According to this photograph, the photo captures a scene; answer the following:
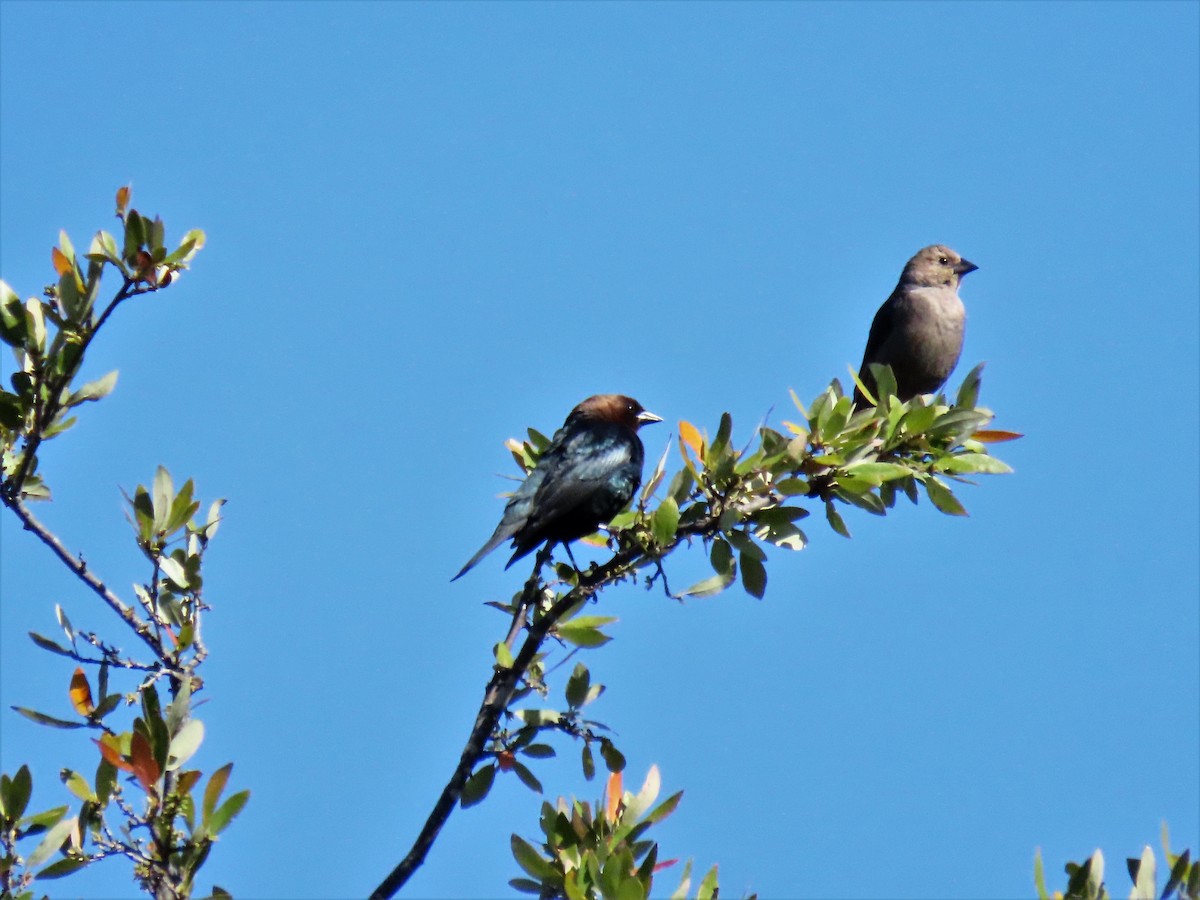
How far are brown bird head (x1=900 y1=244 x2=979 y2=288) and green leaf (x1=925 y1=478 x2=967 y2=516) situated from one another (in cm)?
417

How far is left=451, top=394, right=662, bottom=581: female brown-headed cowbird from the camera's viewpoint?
5.17m

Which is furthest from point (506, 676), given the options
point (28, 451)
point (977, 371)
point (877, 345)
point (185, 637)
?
point (877, 345)

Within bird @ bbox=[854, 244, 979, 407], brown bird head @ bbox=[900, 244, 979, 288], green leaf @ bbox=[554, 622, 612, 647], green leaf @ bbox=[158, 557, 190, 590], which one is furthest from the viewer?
brown bird head @ bbox=[900, 244, 979, 288]


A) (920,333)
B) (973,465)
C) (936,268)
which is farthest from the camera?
(936,268)

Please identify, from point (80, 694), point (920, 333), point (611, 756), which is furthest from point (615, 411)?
point (80, 694)

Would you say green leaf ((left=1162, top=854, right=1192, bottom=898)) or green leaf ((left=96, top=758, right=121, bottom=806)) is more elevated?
green leaf ((left=96, top=758, right=121, bottom=806))

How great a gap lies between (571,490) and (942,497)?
1602mm

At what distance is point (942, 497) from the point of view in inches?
159

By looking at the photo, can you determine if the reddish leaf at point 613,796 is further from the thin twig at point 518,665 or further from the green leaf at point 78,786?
the green leaf at point 78,786

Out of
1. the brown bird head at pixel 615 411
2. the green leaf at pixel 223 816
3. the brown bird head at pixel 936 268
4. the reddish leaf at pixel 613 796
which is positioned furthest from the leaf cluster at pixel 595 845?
the brown bird head at pixel 936 268

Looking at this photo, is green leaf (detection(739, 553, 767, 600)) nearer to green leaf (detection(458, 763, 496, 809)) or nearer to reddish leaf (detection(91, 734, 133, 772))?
green leaf (detection(458, 763, 496, 809))

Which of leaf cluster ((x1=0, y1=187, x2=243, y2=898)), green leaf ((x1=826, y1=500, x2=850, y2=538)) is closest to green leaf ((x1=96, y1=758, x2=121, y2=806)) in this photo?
leaf cluster ((x1=0, y1=187, x2=243, y2=898))

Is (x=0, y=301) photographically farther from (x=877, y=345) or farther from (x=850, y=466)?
(x=877, y=345)

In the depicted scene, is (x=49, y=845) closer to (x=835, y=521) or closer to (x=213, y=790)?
(x=213, y=790)
